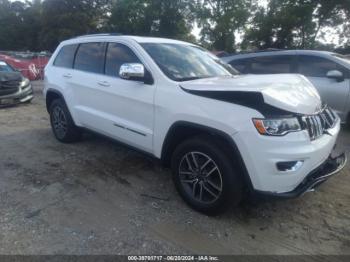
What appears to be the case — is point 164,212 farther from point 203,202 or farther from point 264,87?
point 264,87

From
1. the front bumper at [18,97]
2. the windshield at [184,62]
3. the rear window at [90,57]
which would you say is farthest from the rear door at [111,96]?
the front bumper at [18,97]

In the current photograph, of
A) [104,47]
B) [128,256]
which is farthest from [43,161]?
[128,256]

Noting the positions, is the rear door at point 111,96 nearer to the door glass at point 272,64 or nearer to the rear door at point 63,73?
the rear door at point 63,73

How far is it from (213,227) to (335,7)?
106 feet

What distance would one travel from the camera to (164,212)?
3.68m

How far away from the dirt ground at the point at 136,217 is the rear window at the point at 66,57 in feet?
Result: 5.53

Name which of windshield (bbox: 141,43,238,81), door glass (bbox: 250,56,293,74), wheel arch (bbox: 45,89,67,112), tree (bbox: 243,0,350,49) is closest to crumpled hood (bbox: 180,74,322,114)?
windshield (bbox: 141,43,238,81)

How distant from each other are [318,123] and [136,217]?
212cm

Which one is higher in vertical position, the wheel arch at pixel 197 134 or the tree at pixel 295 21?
the tree at pixel 295 21

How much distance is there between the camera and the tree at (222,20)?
3666 cm

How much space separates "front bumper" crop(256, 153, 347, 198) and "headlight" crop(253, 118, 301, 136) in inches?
21.6

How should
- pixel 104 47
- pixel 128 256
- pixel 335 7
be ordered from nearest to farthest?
pixel 128 256 < pixel 104 47 < pixel 335 7

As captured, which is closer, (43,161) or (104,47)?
(104,47)

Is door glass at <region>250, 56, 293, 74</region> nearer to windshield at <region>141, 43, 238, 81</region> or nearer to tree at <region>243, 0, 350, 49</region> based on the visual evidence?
windshield at <region>141, 43, 238, 81</region>
